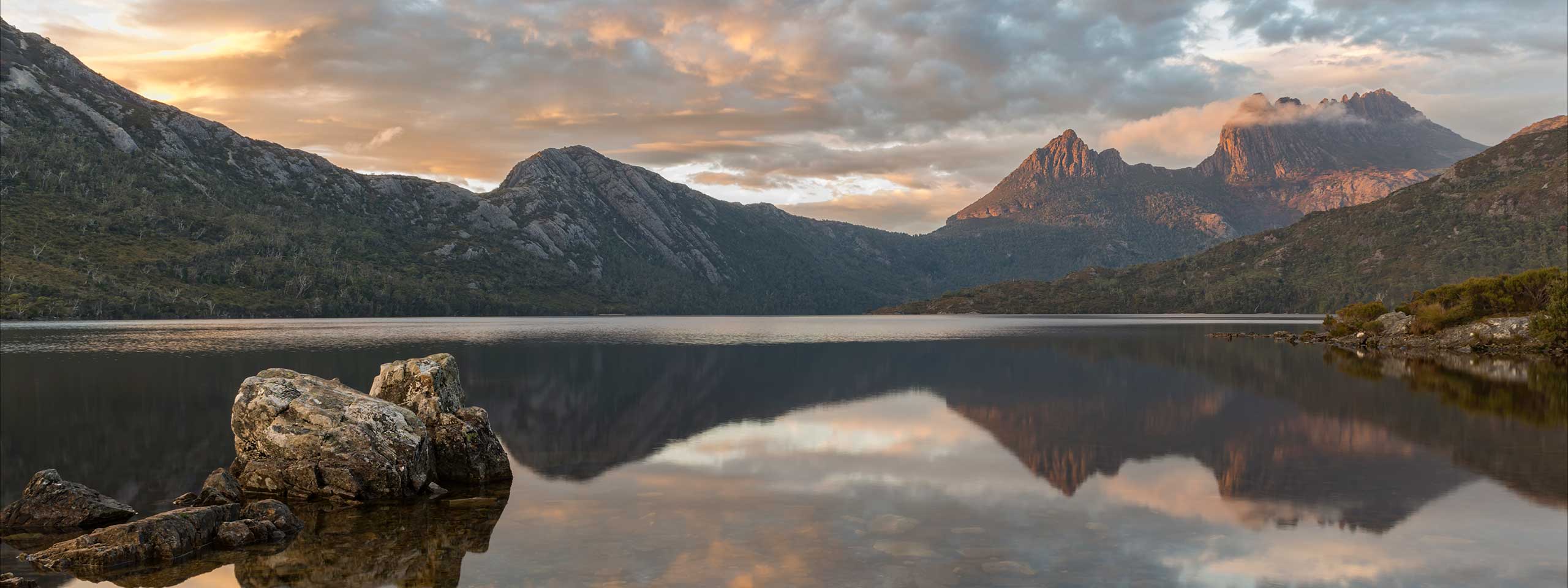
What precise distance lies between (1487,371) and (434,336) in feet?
427

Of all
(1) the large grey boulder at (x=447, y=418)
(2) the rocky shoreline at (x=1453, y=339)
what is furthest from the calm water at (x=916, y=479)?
(2) the rocky shoreline at (x=1453, y=339)

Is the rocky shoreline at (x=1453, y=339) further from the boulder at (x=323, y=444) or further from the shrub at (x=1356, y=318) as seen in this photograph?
the boulder at (x=323, y=444)

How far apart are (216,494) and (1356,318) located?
124 meters

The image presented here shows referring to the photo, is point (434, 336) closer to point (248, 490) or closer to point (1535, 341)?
point (248, 490)

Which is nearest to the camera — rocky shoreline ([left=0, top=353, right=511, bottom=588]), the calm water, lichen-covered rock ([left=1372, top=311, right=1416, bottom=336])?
the calm water

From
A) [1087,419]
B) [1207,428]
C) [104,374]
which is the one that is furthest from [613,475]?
[104,374]

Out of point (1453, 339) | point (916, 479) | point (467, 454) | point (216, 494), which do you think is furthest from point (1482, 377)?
point (216, 494)

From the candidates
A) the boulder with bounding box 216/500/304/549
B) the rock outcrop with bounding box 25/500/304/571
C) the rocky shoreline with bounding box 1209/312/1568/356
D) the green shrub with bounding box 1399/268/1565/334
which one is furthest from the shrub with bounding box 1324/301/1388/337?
the rock outcrop with bounding box 25/500/304/571

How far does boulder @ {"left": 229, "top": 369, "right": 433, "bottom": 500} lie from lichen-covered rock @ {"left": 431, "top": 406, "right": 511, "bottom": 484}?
0.81 metres

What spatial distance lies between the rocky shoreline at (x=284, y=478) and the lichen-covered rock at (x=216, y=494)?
5 centimetres

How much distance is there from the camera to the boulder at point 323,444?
2273cm

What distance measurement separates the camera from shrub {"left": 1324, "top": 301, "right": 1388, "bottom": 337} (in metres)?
104

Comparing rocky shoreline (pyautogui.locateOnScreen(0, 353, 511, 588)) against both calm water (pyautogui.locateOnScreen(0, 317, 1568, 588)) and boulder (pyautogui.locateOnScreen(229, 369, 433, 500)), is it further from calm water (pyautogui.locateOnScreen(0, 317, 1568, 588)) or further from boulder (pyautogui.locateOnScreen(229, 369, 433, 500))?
calm water (pyautogui.locateOnScreen(0, 317, 1568, 588))

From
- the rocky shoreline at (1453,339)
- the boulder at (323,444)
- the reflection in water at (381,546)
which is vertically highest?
the rocky shoreline at (1453,339)
